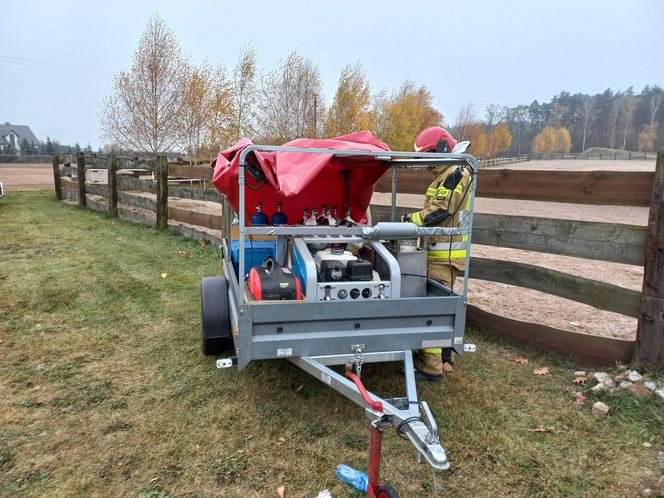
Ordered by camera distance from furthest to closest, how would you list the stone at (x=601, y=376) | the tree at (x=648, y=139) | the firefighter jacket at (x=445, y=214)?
1. the tree at (x=648, y=139)
2. the firefighter jacket at (x=445, y=214)
3. the stone at (x=601, y=376)

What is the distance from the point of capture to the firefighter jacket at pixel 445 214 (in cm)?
385

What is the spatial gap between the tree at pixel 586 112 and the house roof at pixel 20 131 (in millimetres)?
117116

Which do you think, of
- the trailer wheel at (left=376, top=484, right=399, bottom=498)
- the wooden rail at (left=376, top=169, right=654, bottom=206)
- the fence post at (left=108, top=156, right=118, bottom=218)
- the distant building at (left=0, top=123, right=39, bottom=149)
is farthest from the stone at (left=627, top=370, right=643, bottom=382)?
the distant building at (left=0, top=123, right=39, bottom=149)

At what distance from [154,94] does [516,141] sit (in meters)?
101

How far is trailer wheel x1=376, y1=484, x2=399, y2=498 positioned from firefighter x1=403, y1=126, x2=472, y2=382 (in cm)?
166

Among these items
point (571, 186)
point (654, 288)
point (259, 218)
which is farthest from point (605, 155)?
point (259, 218)

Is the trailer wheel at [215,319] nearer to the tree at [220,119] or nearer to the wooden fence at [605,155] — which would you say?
the tree at [220,119]

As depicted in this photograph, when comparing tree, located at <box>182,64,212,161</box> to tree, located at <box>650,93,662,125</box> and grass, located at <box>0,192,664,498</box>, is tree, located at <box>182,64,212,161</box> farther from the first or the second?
tree, located at <box>650,93,662,125</box>

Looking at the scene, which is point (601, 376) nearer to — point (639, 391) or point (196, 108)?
point (639, 391)

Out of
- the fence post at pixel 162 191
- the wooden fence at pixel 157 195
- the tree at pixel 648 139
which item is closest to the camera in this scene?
the wooden fence at pixel 157 195

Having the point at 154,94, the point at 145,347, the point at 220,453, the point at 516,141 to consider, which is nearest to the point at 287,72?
the point at 154,94

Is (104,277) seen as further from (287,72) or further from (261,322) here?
(287,72)

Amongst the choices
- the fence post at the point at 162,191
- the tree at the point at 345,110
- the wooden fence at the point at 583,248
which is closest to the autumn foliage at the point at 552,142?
the tree at the point at 345,110

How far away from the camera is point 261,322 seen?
9.54ft
